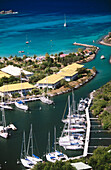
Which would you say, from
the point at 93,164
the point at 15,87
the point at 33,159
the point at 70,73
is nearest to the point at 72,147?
the point at 33,159

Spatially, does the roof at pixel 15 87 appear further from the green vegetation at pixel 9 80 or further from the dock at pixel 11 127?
the dock at pixel 11 127

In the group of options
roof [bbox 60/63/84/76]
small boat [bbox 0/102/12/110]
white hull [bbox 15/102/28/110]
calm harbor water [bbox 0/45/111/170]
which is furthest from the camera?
roof [bbox 60/63/84/76]

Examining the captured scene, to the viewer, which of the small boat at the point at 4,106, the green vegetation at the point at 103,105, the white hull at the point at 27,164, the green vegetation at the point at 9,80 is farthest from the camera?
the green vegetation at the point at 9,80

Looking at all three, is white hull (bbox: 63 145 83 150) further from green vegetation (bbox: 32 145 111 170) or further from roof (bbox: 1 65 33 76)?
roof (bbox: 1 65 33 76)

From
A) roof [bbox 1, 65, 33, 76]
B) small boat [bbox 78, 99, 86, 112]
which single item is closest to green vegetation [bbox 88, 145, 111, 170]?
small boat [bbox 78, 99, 86, 112]

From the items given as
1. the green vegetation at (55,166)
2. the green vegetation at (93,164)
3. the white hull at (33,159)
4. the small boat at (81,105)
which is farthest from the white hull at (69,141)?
the small boat at (81,105)
